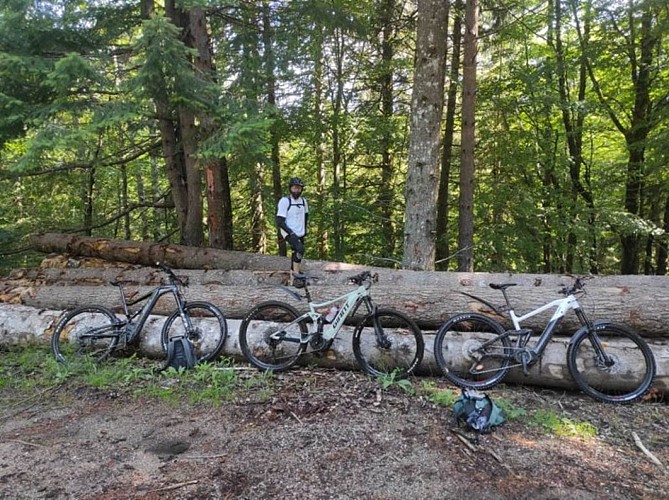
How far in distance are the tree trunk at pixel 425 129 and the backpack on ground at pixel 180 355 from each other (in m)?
3.98

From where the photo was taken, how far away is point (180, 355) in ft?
17.6

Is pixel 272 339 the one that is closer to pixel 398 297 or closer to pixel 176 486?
pixel 398 297

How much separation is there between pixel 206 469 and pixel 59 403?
2483 mm

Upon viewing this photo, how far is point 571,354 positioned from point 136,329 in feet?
17.9

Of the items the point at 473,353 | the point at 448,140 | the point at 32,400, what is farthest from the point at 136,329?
the point at 448,140

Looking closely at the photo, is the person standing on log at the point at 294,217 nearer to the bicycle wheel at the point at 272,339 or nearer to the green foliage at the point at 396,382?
the bicycle wheel at the point at 272,339

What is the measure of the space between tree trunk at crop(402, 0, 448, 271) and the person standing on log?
6.24 ft

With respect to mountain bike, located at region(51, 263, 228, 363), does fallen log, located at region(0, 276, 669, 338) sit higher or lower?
higher

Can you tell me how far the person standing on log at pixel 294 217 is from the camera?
Result: 24.6 ft

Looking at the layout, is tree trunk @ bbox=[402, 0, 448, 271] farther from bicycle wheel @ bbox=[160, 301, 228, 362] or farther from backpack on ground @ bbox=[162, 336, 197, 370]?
backpack on ground @ bbox=[162, 336, 197, 370]

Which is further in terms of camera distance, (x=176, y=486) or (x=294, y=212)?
(x=294, y=212)

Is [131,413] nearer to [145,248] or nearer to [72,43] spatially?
[145,248]

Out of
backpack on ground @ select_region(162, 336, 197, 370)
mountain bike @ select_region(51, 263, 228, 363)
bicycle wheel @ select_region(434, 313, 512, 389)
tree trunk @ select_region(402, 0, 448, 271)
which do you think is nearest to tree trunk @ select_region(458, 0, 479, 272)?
tree trunk @ select_region(402, 0, 448, 271)

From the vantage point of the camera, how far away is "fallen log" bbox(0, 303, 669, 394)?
4.76 metres
